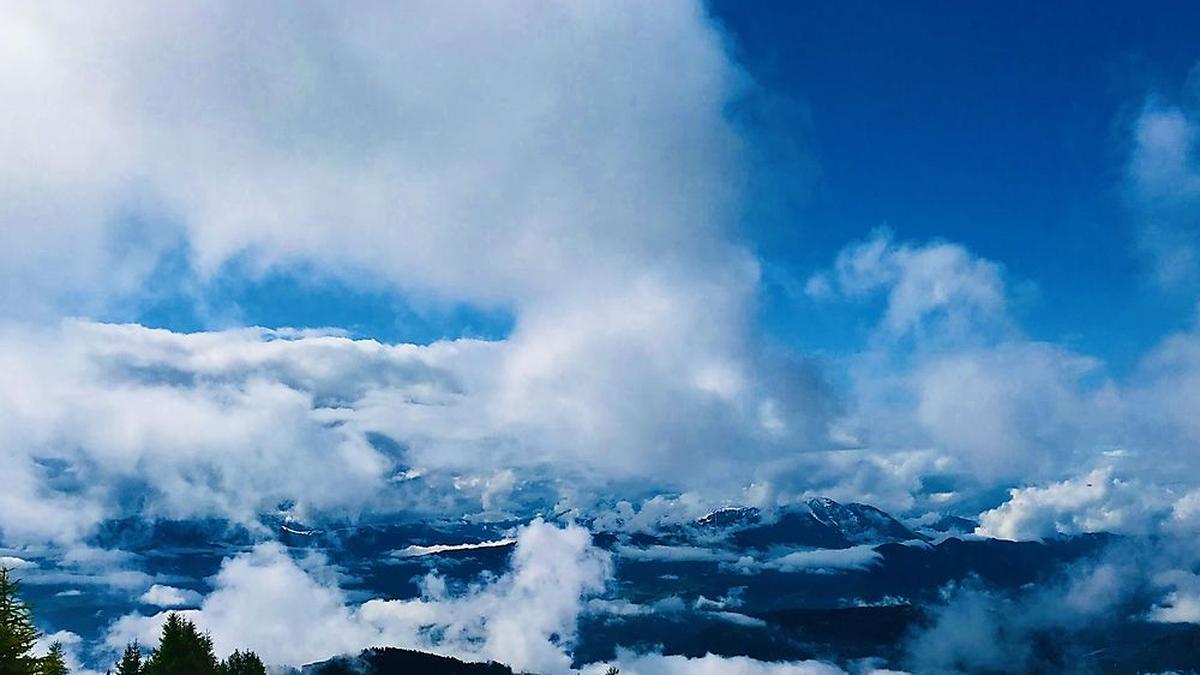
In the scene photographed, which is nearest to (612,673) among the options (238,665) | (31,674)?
(31,674)

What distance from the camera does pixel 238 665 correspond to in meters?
101

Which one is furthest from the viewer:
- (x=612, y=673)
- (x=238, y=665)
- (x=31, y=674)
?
(x=238, y=665)

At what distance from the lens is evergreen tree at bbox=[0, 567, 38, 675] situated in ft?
118

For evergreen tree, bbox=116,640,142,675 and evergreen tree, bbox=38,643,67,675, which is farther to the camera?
evergreen tree, bbox=116,640,142,675

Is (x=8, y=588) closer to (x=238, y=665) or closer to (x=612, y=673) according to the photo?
(x=612, y=673)

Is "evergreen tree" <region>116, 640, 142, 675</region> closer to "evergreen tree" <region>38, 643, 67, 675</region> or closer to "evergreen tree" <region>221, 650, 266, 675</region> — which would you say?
"evergreen tree" <region>221, 650, 266, 675</region>

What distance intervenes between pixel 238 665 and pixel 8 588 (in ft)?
235

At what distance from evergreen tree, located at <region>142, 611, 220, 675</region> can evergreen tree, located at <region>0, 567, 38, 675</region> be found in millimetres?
37446

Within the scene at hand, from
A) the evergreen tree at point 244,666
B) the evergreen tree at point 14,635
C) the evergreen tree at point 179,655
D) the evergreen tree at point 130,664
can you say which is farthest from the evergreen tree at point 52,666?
the evergreen tree at point 244,666

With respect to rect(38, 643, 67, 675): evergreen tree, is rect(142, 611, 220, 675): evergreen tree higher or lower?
higher

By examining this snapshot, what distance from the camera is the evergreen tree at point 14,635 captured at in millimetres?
35844

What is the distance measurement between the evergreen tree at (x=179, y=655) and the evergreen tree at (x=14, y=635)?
37.4m

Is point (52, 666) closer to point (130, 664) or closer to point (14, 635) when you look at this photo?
point (14, 635)

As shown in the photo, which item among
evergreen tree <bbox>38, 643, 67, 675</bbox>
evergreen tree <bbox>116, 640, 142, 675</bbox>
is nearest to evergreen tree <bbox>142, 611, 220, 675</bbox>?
evergreen tree <bbox>116, 640, 142, 675</bbox>
